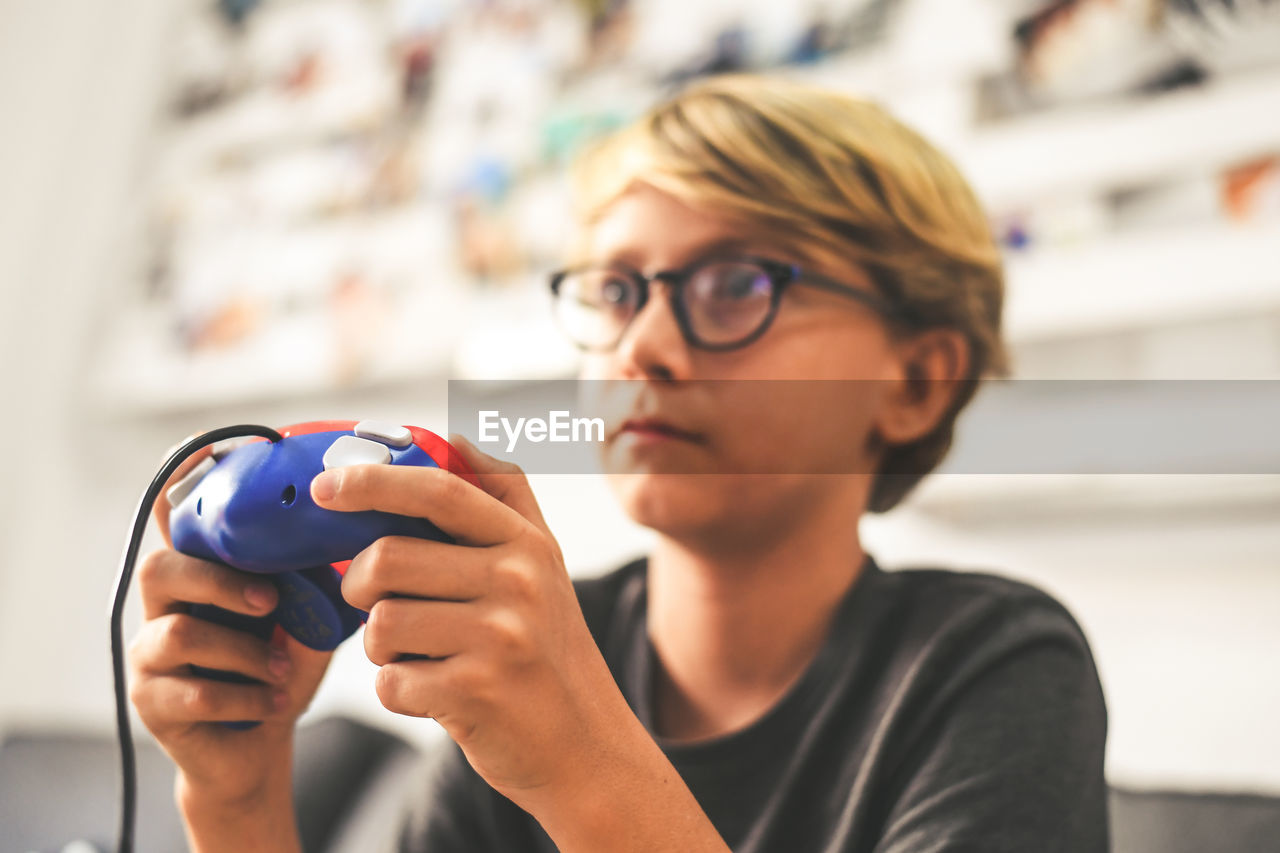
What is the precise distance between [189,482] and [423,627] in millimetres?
166

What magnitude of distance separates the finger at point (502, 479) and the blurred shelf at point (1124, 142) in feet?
2.70

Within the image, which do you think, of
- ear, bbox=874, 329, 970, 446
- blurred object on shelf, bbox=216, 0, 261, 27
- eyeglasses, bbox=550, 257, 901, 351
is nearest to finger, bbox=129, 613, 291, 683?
eyeglasses, bbox=550, 257, 901, 351

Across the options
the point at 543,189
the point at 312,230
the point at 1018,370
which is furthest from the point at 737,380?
the point at 312,230

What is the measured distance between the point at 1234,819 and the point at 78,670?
1819 millimetres

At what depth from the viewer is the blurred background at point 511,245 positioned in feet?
2.90

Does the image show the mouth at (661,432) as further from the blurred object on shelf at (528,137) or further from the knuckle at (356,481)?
the blurred object on shelf at (528,137)

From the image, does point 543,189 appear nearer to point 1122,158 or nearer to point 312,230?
point 312,230

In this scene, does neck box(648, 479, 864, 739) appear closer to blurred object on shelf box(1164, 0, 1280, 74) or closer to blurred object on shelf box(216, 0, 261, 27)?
blurred object on shelf box(1164, 0, 1280, 74)

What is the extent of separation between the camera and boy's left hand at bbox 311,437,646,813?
1.03ft

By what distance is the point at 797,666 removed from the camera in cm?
52

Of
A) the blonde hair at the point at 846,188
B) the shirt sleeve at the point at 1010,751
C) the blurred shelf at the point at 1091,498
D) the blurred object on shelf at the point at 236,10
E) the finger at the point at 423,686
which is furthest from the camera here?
the blurred object on shelf at the point at 236,10

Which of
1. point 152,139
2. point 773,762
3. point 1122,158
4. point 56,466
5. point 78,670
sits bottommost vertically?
point 78,670

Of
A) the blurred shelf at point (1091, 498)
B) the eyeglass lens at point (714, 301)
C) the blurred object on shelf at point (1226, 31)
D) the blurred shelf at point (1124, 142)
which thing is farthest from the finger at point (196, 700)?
the blurred object on shelf at point (1226, 31)

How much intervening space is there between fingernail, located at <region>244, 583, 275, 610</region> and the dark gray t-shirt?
139 millimetres
